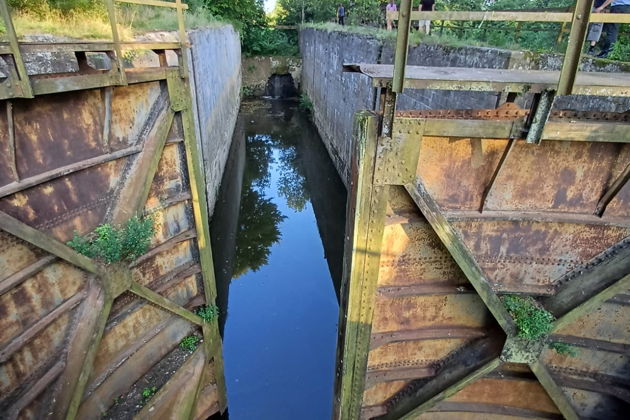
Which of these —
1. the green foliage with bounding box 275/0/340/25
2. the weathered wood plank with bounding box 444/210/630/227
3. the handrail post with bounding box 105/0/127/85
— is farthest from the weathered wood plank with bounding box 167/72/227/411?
the green foliage with bounding box 275/0/340/25

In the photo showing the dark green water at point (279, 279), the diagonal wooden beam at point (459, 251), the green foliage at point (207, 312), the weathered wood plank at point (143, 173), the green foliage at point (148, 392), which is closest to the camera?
the diagonal wooden beam at point (459, 251)

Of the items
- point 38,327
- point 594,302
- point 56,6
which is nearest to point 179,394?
point 38,327

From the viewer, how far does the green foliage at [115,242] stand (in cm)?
452

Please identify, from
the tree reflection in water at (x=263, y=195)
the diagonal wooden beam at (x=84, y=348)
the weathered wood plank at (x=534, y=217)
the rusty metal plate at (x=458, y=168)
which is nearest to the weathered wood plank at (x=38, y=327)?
the diagonal wooden beam at (x=84, y=348)

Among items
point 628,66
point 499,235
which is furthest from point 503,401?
point 628,66

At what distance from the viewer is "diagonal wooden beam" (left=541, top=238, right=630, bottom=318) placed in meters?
Answer: 4.41

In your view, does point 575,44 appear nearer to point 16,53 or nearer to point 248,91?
point 16,53

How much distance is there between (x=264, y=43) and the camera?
105 ft

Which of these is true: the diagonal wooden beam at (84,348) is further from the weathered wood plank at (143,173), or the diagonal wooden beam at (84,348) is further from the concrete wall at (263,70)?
the concrete wall at (263,70)

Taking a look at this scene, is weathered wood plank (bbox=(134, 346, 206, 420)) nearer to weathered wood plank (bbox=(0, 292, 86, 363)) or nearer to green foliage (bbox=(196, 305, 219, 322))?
green foliage (bbox=(196, 305, 219, 322))

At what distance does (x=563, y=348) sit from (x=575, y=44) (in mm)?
3744

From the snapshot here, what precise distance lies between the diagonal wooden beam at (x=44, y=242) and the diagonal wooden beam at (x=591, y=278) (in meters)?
5.36

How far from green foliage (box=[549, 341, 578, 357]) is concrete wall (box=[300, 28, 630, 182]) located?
2.88 metres

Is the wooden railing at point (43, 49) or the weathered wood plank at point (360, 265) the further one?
the weathered wood plank at point (360, 265)
